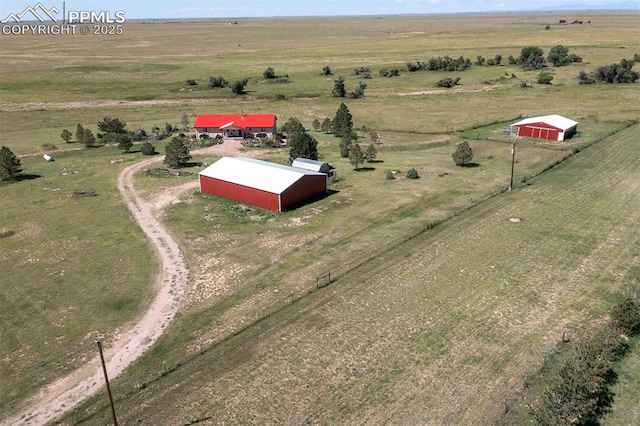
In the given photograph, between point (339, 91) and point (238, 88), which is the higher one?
point (238, 88)

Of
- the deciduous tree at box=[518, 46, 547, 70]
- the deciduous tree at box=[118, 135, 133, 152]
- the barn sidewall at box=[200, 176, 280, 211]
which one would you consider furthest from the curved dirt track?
the deciduous tree at box=[518, 46, 547, 70]

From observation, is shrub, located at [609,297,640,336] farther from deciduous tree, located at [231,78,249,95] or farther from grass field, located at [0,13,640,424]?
deciduous tree, located at [231,78,249,95]

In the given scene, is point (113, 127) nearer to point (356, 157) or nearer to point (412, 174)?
point (356, 157)

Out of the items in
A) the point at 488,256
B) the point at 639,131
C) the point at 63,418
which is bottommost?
the point at 63,418

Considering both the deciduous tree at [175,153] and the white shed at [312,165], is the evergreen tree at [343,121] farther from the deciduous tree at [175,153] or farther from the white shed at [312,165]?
the deciduous tree at [175,153]

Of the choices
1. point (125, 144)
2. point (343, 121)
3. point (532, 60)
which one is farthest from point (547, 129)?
point (532, 60)

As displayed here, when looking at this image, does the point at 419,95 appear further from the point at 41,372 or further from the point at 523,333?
the point at 41,372

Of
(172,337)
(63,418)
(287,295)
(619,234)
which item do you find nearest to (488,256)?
(619,234)
